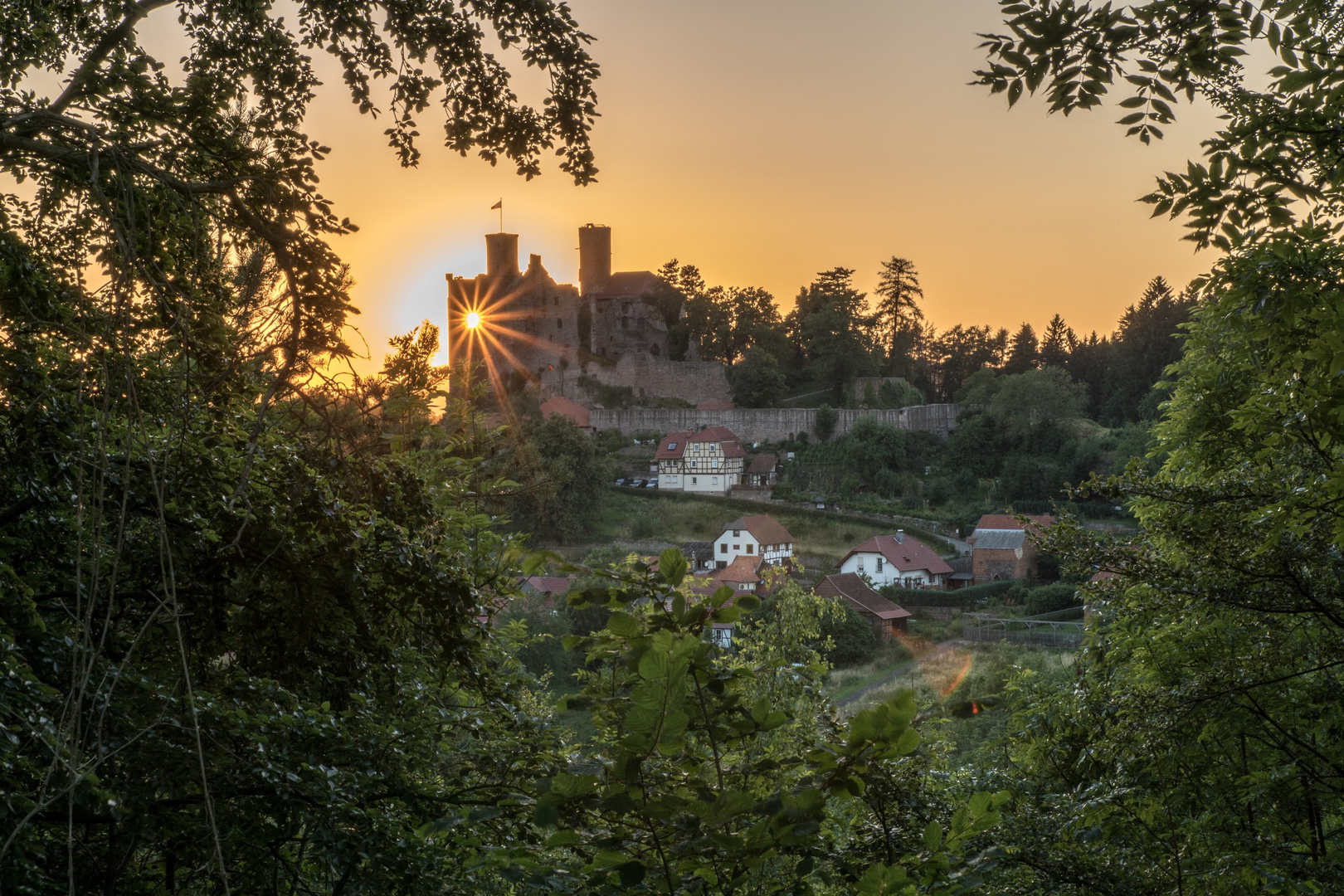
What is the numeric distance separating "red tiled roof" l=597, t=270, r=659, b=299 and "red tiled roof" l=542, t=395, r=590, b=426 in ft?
22.3

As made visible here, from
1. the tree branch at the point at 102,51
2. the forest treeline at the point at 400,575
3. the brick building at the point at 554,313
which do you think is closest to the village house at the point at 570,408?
the brick building at the point at 554,313

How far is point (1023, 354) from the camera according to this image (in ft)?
205

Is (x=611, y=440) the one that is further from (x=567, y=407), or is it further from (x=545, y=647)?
(x=545, y=647)

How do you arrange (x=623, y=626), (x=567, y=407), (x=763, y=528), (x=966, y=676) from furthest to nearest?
(x=567, y=407), (x=763, y=528), (x=966, y=676), (x=623, y=626)

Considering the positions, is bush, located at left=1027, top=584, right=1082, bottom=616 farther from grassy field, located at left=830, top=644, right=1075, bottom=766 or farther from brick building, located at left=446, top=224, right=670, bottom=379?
brick building, located at left=446, top=224, right=670, bottom=379

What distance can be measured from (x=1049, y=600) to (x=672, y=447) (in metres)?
21.0

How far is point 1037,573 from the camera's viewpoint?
127ft

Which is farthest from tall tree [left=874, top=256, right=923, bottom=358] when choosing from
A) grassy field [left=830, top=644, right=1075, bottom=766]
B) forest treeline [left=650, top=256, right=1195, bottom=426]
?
grassy field [left=830, top=644, right=1075, bottom=766]

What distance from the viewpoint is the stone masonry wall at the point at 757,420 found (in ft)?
173

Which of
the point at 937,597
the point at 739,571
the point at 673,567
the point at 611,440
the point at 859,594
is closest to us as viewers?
the point at 673,567

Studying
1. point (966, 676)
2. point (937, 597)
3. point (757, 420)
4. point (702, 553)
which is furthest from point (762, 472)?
point (966, 676)

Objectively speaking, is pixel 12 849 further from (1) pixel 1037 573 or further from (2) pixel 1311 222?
(1) pixel 1037 573

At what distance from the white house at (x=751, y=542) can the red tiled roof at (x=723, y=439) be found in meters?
8.05

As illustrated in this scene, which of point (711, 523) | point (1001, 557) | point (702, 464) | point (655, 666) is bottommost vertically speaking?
point (1001, 557)
